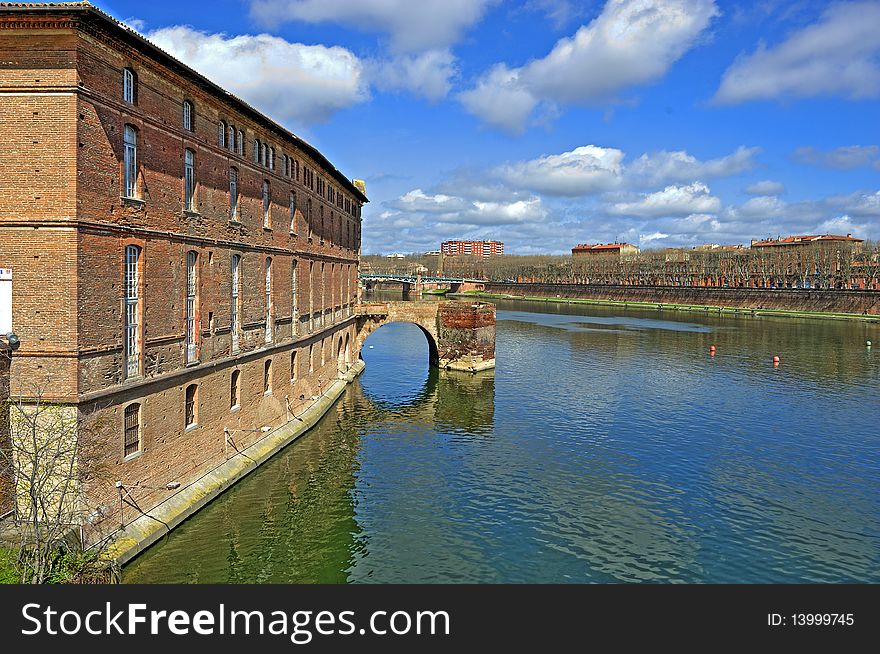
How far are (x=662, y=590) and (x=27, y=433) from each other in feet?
50.1

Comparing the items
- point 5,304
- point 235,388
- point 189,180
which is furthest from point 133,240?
point 235,388

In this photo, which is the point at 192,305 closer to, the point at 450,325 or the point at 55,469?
the point at 55,469

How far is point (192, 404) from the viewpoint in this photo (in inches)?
858

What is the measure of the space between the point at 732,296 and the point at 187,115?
120m

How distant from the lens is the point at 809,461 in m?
29.0

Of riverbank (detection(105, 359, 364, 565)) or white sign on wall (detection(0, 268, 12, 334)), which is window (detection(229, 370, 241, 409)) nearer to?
riverbank (detection(105, 359, 364, 565))

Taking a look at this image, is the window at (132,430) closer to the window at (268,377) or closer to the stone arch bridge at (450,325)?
the window at (268,377)

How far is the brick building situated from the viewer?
51.3 feet

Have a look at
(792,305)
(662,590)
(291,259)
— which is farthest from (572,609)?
(792,305)

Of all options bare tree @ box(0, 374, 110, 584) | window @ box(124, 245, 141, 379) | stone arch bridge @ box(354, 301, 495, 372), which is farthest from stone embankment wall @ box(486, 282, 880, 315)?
bare tree @ box(0, 374, 110, 584)

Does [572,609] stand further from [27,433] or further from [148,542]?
[27,433]

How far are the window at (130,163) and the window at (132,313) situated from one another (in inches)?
→ 58.5

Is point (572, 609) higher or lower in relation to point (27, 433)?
lower

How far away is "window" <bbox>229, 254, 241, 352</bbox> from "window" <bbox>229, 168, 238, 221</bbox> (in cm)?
150
